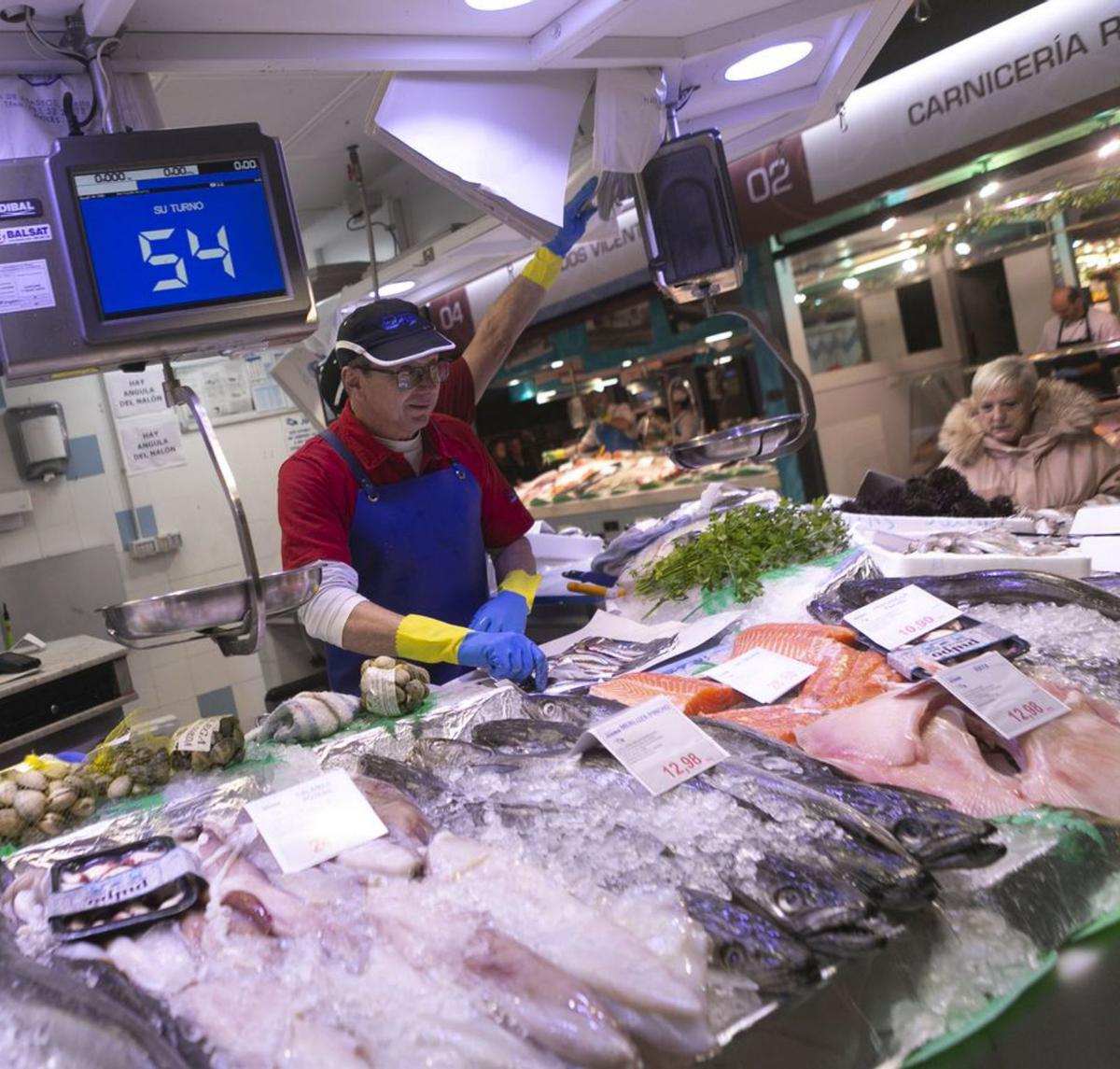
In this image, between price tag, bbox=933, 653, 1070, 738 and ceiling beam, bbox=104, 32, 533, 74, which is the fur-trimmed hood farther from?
price tag, bbox=933, 653, 1070, 738

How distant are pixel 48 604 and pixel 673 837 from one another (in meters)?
7.51

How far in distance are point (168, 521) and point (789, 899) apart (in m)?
8.01

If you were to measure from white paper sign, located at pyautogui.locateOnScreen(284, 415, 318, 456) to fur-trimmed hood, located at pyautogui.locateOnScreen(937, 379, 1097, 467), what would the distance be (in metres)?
5.76

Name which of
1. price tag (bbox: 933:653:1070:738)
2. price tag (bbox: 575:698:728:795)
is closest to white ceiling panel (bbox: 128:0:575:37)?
price tag (bbox: 575:698:728:795)

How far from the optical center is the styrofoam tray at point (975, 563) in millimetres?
2887

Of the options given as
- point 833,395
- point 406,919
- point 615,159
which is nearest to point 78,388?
point 833,395

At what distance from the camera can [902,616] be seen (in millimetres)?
2463

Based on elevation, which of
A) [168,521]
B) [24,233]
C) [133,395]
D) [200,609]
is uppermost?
[133,395]

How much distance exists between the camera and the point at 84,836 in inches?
71.7

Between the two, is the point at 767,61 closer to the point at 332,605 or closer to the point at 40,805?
the point at 332,605

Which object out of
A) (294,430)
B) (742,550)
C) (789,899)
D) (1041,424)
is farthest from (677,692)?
(294,430)

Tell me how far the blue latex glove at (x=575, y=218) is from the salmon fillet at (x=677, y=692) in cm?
194

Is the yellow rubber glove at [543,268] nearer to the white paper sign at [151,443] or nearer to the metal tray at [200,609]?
the metal tray at [200,609]

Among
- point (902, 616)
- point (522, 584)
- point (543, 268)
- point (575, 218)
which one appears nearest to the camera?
point (902, 616)
